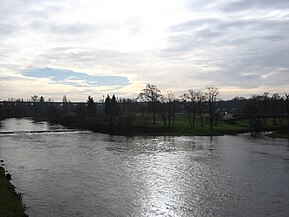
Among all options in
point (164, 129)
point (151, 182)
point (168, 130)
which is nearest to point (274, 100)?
point (168, 130)

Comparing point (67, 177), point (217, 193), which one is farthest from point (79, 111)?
point (217, 193)

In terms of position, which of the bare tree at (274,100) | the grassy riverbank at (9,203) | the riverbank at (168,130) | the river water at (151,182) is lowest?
the river water at (151,182)

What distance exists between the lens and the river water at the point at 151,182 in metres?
20.1

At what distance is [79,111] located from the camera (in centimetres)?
11056

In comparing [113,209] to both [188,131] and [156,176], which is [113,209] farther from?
[188,131]

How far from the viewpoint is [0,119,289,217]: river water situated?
65.9ft

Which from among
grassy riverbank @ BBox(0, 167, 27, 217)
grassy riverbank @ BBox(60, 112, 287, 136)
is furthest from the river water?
grassy riverbank @ BBox(60, 112, 287, 136)

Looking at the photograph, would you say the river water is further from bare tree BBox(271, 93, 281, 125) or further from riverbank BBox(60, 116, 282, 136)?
bare tree BBox(271, 93, 281, 125)

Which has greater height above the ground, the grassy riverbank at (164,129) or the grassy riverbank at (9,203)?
the grassy riverbank at (164,129)

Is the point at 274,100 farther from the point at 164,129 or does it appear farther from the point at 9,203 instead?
the point at 9,203

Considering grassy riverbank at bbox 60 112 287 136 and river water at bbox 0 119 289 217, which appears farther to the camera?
grassy riverbank at bbox 60 112 287 136

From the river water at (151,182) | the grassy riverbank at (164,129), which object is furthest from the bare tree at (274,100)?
the river water at (151,182)

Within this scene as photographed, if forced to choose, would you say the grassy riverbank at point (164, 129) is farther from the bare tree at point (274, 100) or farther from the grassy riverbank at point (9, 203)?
the grassy riverbank at point (9, 203)

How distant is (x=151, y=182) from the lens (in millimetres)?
26828
